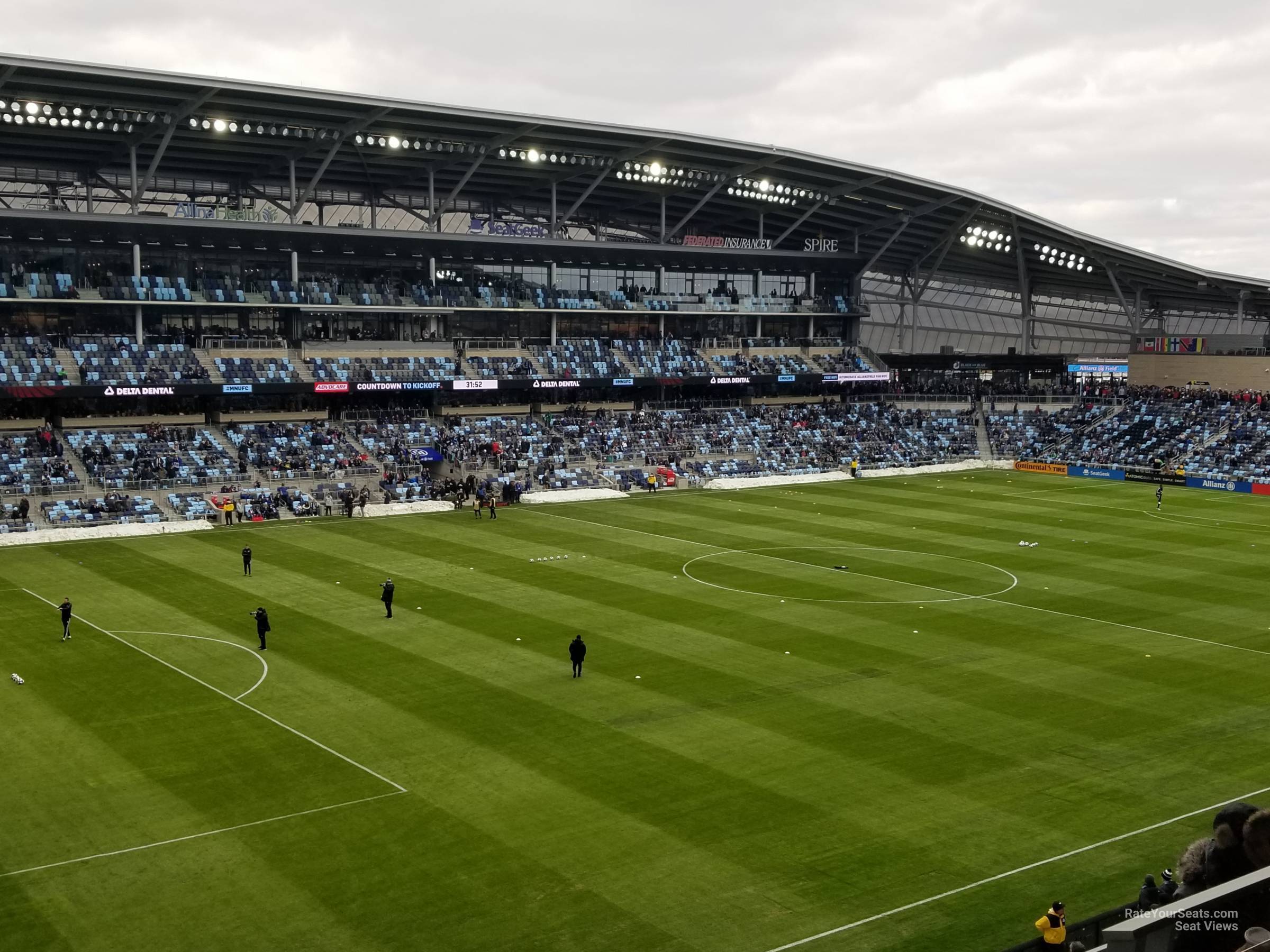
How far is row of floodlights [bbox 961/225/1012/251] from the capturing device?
299ft

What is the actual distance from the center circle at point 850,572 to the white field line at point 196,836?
20268 mm

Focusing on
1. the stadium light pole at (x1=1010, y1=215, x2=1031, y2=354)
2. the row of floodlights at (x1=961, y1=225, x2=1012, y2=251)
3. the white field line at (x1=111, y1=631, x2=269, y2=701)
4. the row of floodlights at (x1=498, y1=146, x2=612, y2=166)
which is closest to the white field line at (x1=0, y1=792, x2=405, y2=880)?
the white field line at (x1=111, y1=631, x2=269, y2=701)

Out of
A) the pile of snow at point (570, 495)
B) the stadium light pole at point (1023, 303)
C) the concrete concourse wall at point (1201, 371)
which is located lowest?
the pile of snow at point (570, 495)

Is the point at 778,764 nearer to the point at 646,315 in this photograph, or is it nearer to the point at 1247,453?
the point at 1247,453

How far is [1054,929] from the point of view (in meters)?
15.3

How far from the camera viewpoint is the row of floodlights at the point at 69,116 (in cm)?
6006

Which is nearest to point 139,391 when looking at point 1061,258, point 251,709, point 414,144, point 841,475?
point 414,144

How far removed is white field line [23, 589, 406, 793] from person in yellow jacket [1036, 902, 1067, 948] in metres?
11.7

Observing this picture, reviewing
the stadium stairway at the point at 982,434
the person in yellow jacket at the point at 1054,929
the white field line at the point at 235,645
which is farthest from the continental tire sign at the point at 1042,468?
the person in yellow jacket at the point at 1054,929

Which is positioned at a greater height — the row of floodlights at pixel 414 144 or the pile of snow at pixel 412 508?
the row of floodlights at pixel 414 144

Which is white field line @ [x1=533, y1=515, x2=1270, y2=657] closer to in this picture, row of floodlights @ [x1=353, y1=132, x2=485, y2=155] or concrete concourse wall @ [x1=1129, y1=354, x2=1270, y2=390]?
row of floodlights @ [x1=353, y1=132, x2=485, y2=155]

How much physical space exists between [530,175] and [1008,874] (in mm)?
67326

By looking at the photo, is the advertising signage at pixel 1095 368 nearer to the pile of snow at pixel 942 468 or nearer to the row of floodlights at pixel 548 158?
the pile of snow at pixel 942 468

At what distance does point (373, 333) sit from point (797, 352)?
109ft
